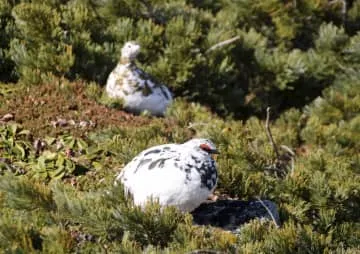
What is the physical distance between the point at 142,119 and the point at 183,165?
1.75 meters

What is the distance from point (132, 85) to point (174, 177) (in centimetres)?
198

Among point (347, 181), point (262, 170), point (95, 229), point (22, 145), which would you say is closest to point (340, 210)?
point (347, 181)

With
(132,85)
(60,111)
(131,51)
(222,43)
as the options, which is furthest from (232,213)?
(222,43)

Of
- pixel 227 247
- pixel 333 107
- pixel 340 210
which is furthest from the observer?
pixel 333 107

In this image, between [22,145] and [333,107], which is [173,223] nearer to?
[22,145]

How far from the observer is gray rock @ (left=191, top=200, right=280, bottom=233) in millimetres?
3215

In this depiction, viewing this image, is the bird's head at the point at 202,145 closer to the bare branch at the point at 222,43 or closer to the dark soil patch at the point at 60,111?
the dark soil patch at the point at 60,111

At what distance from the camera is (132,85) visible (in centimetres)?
492

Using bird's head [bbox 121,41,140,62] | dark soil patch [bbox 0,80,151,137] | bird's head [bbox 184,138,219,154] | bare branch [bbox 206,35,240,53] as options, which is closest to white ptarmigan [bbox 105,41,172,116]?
bird's head [bbox 121,41,140,62]

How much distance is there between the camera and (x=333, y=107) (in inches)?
222

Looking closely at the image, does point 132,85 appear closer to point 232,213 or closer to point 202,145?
point 202,145

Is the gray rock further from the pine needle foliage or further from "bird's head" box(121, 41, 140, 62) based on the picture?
"bird's head" box(121, 41, 140, 62)

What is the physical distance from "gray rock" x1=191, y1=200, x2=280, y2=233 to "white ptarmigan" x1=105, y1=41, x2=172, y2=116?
172 cm

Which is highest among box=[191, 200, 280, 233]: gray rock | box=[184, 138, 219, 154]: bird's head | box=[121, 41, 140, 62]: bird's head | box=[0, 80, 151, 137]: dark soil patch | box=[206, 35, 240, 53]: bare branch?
box=[184, 138, 219, 154]: bird's head
